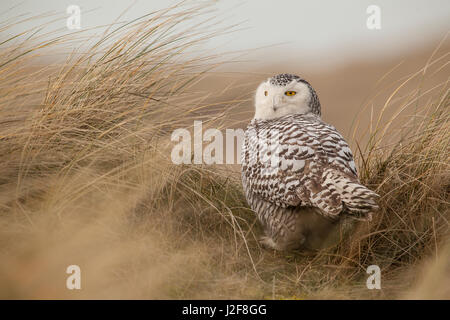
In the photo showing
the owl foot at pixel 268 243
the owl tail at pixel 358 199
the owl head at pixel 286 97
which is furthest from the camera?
the owl head at pixel 286 97

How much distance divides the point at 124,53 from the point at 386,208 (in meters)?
2.10

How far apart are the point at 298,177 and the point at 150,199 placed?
3.13ft

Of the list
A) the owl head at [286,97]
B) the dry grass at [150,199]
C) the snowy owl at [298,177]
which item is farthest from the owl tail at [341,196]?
the owl head at [286,97]

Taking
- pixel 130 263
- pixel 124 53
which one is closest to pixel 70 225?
pixel 130 263

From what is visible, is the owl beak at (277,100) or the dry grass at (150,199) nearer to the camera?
the dry grass at (150,199)

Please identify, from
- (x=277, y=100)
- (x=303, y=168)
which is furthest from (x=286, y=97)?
(x=303, y=168)

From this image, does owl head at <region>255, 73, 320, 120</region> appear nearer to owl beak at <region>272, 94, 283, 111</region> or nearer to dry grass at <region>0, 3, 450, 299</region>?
owl beak at <region>272, 94, 283, 111</region>

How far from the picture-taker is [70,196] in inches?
104

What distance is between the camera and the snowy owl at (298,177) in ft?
7.98

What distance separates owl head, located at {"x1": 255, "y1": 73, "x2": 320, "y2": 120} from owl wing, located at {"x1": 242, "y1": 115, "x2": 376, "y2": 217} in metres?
0.22

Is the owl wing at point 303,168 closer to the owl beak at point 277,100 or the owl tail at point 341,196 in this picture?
the owl tail at point 341,196

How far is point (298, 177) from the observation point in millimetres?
2576

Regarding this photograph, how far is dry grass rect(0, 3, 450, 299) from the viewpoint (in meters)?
2.38

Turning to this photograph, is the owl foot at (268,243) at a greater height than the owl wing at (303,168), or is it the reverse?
the owl wing at (303,168)
